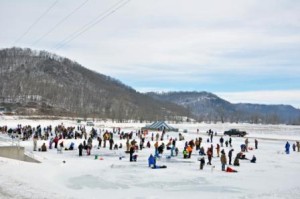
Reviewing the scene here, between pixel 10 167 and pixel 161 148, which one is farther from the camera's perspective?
pixel 161 148

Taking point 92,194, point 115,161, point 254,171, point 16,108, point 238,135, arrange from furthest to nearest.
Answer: point 16,108 < point 238,135 < point 115,161 < point 254,171 < point 92,194

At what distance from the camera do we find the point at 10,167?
2403 cm

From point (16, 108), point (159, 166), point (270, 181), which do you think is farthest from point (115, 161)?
point (16, 108)

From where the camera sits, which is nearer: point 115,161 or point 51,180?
point 51,180

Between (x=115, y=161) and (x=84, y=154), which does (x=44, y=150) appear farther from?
(x=115, y=161)

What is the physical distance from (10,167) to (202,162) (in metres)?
11.5

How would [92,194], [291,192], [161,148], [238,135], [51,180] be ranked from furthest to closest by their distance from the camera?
[238,135]
[161,148]
[51,180]
[291,192]
[92,194]

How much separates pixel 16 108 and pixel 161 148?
521ft

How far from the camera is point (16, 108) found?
18312cm

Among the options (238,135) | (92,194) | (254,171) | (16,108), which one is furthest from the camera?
(16,108)

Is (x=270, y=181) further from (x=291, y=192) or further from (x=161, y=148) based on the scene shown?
(x=161, y=148)

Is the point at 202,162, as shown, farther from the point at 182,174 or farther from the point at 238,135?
the point at 238,135

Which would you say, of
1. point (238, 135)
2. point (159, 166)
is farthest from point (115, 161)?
point (238, 135)

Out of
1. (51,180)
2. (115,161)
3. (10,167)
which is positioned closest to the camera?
(51,180)
